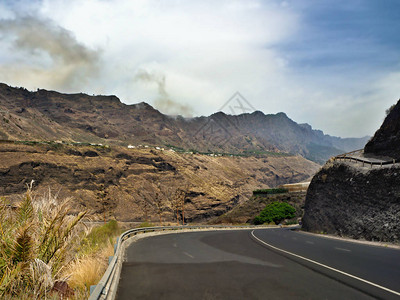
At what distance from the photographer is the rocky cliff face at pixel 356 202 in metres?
21.2

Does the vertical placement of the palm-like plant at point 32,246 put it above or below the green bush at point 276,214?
above

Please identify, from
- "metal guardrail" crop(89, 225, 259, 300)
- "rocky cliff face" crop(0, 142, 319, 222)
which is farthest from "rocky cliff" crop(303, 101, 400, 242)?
"rocky cliff face" crop(0, 142, 319, 222)

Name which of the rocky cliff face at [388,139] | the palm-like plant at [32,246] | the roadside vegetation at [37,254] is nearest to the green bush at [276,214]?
the rocky cliff face at [388,139]

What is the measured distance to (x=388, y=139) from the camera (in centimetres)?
2930

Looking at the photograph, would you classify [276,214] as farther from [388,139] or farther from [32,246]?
[32,246]

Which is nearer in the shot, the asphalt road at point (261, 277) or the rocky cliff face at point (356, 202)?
the asphalt road at point (261, 277)

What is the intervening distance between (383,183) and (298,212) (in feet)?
186

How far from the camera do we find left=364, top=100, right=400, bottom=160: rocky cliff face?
27.8 meters

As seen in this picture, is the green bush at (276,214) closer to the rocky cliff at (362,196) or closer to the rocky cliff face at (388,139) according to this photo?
the rocky cliff at (362,196)

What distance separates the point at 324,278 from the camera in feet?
29.3

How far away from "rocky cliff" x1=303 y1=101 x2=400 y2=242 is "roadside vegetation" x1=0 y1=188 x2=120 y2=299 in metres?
20.6

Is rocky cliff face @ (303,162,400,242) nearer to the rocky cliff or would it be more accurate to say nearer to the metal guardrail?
the rocky cliff

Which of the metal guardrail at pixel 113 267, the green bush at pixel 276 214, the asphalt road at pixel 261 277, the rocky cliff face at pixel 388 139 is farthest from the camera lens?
the green bush at pixel 276 214

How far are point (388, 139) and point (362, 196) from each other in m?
8.38
